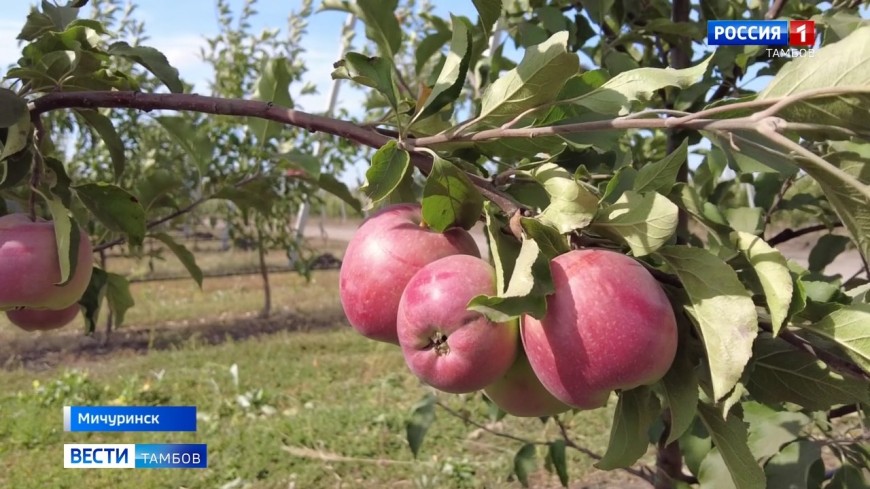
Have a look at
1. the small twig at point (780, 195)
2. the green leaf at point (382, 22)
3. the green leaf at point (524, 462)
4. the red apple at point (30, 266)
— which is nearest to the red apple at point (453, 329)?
the green leaf at point (382, 22)

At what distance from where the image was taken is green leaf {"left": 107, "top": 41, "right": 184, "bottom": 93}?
911 mm

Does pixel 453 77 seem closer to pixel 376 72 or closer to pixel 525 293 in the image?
pixel 376 72

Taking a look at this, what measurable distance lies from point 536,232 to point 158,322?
571cm

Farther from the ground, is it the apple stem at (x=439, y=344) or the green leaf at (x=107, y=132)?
the green leaf at (x=107, y=132)

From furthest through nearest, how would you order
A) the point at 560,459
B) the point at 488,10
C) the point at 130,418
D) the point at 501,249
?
the point at 130,418
the point at 560,459
the point at 488,10
the point at 501,249

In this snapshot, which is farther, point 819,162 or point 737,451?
point 737,451

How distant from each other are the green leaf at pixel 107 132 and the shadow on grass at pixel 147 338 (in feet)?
12.3

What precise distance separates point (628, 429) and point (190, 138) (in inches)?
37.5

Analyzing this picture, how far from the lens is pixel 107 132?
100 cm

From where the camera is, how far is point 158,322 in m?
5.74

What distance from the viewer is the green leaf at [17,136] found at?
81 centimetres

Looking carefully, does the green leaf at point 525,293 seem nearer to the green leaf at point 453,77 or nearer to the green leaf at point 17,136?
the green leaf at point 453,77

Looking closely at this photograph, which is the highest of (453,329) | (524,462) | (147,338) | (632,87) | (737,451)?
(632,87)

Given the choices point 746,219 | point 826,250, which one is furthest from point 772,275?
point 826,250
